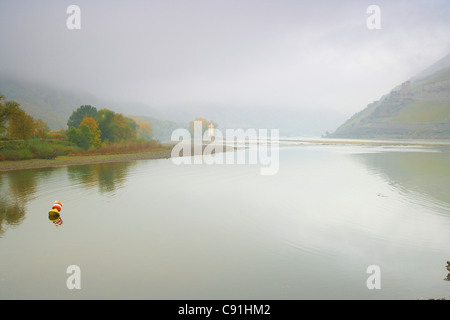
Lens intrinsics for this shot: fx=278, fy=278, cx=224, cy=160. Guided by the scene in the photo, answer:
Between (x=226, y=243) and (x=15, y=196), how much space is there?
58.1ft

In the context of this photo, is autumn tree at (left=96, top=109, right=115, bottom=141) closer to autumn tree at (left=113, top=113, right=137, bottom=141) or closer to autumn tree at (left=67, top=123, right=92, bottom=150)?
autumn tree at (left=113, top=113, right=137, bottom=141)

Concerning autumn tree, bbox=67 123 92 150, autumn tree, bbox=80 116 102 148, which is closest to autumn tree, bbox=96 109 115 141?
autumn tree, bbox=80 116 102 148

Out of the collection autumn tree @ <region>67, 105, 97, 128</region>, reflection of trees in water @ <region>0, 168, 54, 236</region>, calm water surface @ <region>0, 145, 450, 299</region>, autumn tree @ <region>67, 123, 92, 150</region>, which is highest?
autumn tree @ <region>67, 105, 97, 128</region>

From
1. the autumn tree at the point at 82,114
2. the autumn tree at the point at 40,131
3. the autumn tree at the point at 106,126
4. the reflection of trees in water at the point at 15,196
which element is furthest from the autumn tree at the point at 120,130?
the reflection of trees in water at the point at 15,196

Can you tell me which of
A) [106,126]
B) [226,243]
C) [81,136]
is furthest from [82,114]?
[226,243]

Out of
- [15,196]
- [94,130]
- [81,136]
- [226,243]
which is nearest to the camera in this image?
[226,243]

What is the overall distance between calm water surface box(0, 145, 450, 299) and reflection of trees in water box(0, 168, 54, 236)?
0.13 m

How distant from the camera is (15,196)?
20406 millimetres

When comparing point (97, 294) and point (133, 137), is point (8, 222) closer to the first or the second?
point (97, 294)

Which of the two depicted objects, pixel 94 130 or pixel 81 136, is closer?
pixel 81 136

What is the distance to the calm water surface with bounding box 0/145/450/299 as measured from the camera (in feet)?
27.1

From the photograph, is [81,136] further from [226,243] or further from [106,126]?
[226,243]

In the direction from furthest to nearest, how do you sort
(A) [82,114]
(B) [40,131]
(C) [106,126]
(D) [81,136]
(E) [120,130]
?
(A) [82,114]
(E) [120,130]
(C) [106,126]
(B) [40,131]
(D) [81,136]
